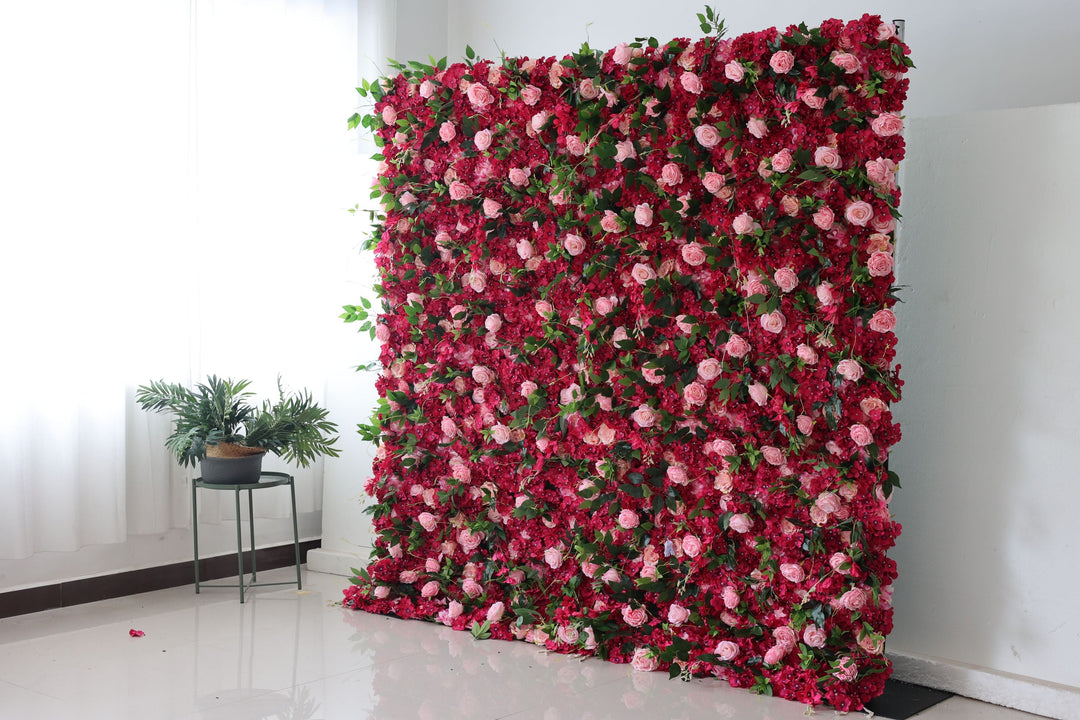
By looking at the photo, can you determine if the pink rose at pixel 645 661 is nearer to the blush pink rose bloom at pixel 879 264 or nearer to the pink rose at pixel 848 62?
the blush pink rose bloom at pixel 879 264

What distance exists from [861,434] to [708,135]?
97 centimetres

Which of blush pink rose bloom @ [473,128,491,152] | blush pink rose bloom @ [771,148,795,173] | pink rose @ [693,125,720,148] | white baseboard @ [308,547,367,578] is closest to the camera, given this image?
blush pink rose bloom @ [771,148,795,173]

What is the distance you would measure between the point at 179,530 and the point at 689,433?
2215mm

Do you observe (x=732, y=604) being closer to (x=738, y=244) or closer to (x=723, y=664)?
(x=723, y=664)

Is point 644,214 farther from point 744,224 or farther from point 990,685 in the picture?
point 990,685

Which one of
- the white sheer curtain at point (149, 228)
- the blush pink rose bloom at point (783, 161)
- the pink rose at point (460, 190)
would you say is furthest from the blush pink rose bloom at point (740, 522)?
the white sheer curtain at point (149, 228)

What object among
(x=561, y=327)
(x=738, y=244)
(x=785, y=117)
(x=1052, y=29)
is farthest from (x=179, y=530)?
(x=1052, y=29)

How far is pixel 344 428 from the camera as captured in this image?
4.45m

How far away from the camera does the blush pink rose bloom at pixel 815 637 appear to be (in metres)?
2.91

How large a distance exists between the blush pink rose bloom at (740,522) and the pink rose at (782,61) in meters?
1.28

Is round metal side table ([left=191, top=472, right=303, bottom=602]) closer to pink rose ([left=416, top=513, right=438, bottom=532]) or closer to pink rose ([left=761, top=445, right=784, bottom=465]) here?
pink rose ([left=416, top=513, right=438, bottom=532])

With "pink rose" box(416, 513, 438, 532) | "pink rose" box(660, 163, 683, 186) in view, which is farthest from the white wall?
"pink rose" box(416, 513, 438, 532)

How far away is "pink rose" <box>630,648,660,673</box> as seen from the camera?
10.4 feet

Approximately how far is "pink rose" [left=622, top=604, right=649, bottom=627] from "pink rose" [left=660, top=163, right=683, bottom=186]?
1.31m
